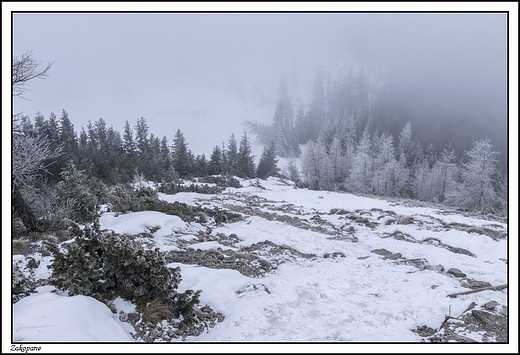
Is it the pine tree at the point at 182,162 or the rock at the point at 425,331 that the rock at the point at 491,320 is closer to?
the rock at the point at 425,331

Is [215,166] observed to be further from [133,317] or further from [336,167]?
[133,317]

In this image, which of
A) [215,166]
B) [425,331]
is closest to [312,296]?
[425,331]

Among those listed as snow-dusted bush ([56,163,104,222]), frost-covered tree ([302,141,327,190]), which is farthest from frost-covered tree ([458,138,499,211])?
snow-dusted bush ([56,163,104,222])

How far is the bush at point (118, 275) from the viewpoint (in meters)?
4.51

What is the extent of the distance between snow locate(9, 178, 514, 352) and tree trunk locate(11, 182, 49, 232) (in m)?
1.79

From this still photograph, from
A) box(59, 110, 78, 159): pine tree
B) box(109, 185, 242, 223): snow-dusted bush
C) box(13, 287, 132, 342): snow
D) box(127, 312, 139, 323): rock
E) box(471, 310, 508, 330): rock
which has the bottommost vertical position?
box(471, 310, 508, 330): rock

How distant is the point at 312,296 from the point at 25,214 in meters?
7.84

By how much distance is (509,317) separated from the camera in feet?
14.6

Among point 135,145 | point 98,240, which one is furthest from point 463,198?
point 135,145

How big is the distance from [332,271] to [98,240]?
497 cm

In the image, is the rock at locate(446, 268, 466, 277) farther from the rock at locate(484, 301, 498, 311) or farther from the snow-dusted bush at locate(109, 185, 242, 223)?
the snow-dusted bush at locate(109, 185, 242, 223)

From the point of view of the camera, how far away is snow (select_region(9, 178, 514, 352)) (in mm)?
3822

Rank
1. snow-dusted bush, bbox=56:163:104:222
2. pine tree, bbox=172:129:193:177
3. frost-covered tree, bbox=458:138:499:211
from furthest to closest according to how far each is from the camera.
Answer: pine tree, bbox=172:129:193:177, frost-covered tree, bbox=458:138:499:211, snow-dusted bush, bbox=56:163:104:222

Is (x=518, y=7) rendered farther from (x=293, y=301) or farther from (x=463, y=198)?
(x=463, y=198)
